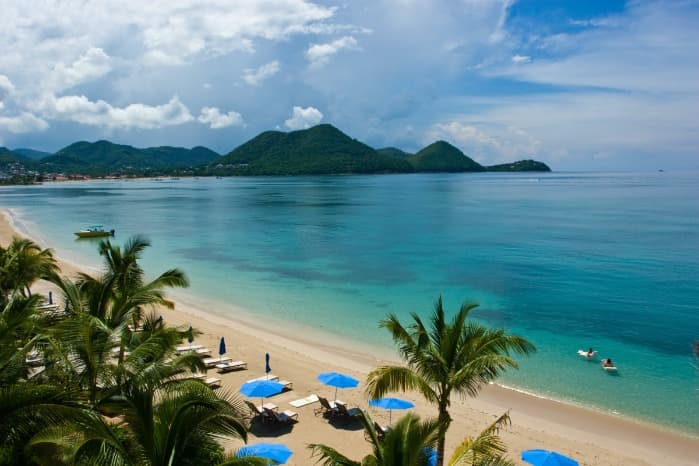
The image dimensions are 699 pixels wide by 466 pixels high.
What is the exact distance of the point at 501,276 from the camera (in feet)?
117

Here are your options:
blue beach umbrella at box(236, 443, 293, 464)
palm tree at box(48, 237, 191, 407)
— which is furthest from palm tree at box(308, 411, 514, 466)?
blue beach umbrella at box(236, 443, 293, 464)

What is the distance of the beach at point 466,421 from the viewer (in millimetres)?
13023

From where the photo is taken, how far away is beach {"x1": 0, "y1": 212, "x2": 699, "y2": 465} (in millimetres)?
13023

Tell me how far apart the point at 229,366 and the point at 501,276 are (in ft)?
79.6

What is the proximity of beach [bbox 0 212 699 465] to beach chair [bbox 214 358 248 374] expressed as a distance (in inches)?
11.2

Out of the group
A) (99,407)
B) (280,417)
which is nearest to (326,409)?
(280,417)

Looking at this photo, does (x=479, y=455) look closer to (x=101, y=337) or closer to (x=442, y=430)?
(x=442, y=430)

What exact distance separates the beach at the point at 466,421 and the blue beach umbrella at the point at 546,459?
58.1 inches

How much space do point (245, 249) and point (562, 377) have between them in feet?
114

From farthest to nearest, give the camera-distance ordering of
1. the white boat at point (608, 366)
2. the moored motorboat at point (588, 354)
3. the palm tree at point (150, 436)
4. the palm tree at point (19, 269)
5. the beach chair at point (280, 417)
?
the moored motorboat at point (588, 354)
the white boat at point (608, 366)
the palm tree at point (19, 269)
the beach chair at point (280, 417)
the palm tree at point (150, 436)

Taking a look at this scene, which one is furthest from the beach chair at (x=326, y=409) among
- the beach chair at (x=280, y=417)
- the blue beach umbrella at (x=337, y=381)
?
the beach chair at (x=280, y=417)

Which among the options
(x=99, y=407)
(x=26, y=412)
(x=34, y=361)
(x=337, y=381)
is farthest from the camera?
(x=337, y=381)

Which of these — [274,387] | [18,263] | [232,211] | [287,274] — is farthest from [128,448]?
[232,211]

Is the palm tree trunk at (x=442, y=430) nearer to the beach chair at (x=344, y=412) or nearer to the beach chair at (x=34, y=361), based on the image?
the beach chair at (x=344, y=412)
